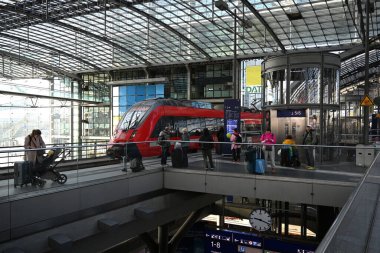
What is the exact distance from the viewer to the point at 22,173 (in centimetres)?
874

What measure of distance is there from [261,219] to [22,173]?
7.63m

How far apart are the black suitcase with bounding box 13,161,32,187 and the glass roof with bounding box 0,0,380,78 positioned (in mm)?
22783

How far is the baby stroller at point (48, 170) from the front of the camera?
909 centimetres

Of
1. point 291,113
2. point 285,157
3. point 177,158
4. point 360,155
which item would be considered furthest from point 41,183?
point 291,113

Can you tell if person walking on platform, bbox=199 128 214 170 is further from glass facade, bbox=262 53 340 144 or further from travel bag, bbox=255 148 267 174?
glass facade, bbox=262 53 340 144

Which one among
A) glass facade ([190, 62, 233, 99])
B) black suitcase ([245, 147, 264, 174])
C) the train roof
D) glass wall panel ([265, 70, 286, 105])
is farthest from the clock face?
glass facade ([190, 62, 233, 99])

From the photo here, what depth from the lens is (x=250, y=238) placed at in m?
11.8

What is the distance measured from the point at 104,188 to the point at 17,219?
2837 millimetres

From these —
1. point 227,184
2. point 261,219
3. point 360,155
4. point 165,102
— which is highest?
point 165,102

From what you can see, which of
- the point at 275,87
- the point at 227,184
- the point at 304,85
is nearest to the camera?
the point at 227,184

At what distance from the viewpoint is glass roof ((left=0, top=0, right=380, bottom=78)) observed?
113 feet

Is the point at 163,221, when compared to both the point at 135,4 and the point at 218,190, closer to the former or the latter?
the point at 218,190

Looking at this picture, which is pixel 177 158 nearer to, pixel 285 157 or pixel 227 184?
pixel 227 184

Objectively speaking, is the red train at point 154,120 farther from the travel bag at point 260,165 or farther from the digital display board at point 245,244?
the travel bag at point 260,165
